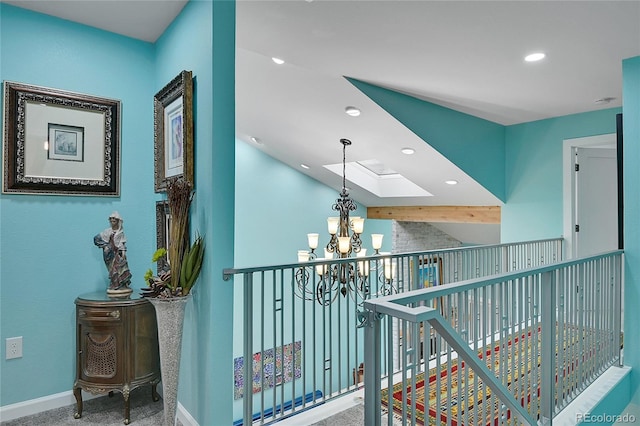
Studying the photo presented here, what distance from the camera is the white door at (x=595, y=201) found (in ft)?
14.7

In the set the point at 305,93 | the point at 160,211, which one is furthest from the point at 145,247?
the point at 305,93

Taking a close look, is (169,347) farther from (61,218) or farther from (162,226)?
(61,218)

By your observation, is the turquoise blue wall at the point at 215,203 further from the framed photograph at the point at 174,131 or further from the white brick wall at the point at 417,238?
the white brick wall at the point at 417,238

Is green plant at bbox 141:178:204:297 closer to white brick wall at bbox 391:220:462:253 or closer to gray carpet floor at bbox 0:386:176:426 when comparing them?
gray carpet floor at bbox 0:386:176:426

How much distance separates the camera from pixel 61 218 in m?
2.53

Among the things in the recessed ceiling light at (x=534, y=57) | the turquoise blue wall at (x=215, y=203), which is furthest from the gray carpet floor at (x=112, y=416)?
the recessed ceiling light at (x=534, y=57)

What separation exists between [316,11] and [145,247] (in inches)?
79.9

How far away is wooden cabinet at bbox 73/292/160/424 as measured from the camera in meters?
2.28

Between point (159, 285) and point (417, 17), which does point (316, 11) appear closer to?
point (417, 17)

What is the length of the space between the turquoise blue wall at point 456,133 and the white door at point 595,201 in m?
0.90

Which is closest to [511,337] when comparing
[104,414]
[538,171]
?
[104,414]

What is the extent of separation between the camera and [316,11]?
252 centimetres

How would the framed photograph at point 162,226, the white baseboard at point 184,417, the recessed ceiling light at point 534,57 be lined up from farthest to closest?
1. the recessed ceiling light at point 534,57
2. the framed photograph at point 162,226
3. the white baseboard at point 184,417

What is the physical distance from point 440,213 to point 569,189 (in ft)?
6.55
